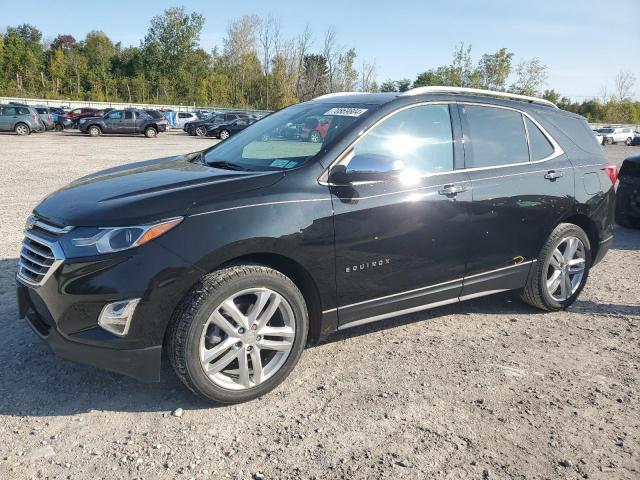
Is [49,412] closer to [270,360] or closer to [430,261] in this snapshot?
[270,360]

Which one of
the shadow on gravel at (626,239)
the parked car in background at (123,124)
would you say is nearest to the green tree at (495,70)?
the parked car in background at (123,124)

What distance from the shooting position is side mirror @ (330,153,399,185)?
10.7ft

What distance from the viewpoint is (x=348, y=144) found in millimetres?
3385

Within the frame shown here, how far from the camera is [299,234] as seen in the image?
10.1 ft

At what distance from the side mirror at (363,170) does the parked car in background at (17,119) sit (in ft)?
103

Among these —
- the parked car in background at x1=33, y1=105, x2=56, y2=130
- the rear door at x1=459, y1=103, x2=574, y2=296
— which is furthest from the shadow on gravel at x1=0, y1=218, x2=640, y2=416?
the parked car in background at x1=33, y1=105, x2=56, y2=130

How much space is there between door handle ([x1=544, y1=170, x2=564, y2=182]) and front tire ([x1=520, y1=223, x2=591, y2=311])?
0.43 meters

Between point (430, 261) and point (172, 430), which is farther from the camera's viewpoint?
point (430, 261)

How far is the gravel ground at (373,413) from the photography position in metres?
2.56

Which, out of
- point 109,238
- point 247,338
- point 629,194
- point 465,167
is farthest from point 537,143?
point 629,194

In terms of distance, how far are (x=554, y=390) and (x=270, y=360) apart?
1777 mm

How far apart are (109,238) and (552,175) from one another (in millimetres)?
3431

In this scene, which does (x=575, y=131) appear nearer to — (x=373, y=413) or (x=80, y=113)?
(x=373, y=413)

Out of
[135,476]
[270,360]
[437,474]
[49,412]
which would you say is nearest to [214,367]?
[270,360]
